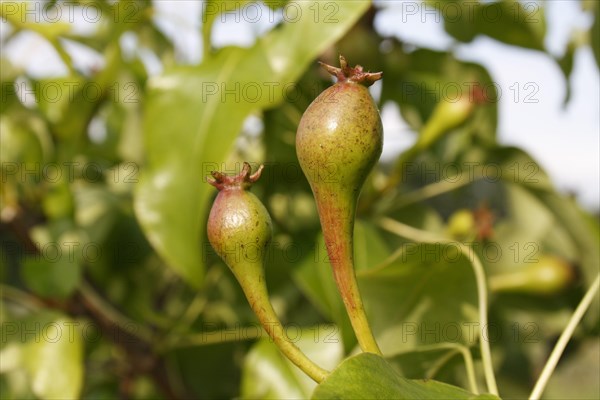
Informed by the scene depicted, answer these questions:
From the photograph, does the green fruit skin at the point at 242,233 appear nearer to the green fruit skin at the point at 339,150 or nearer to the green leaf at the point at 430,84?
the green fruit skin at the point at 339,150

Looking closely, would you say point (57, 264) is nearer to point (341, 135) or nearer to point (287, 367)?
point (287, 367)

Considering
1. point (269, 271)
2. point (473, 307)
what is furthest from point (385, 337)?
point (269, 271)

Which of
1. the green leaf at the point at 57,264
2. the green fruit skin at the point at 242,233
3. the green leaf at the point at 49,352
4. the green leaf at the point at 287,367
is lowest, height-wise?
the green leaf at the point at 49,352

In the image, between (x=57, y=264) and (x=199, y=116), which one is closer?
(x=199, y=116)

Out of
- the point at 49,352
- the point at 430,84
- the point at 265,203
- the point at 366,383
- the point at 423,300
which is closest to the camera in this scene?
the point at 366,383

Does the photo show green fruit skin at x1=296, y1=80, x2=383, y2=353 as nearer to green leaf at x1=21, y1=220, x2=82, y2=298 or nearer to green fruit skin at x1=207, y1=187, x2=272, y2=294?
green fruit skin at x1=207, y1=187, x2=272, y2=294

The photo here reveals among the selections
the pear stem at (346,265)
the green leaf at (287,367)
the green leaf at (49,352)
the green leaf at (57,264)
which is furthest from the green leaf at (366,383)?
the green leaf at (57,264)

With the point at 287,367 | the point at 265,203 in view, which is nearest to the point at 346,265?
the point at 287,367
